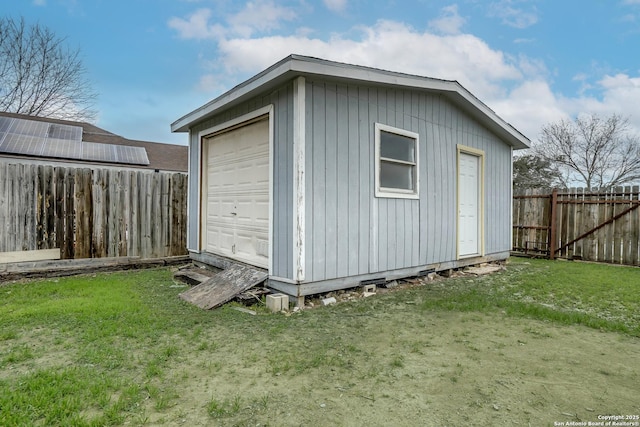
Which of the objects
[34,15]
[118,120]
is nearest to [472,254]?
[118,120]

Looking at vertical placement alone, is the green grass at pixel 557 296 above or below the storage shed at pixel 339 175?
below

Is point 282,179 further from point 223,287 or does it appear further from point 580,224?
point 580,224

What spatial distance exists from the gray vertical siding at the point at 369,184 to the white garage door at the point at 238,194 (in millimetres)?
959

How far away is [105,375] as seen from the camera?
2.35m

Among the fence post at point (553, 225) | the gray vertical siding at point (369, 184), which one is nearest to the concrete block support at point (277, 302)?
the gray vertical siding at point (369, 184)

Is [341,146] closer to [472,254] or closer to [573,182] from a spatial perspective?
[472,254]

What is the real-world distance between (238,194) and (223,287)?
161 cm

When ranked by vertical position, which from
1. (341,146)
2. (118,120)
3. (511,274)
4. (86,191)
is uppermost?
(118,120)

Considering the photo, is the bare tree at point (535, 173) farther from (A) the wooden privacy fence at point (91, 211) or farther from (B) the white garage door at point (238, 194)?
(A) the wooden privacy fence at point (91, 211)

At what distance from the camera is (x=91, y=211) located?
20.2 feet

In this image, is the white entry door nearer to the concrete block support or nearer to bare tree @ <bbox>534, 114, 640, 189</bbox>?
the concrete block support

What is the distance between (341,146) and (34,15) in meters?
19.5

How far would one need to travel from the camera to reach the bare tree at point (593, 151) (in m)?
16.5

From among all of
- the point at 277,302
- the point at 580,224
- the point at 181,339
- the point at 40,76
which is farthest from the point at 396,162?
the point at 40,76
